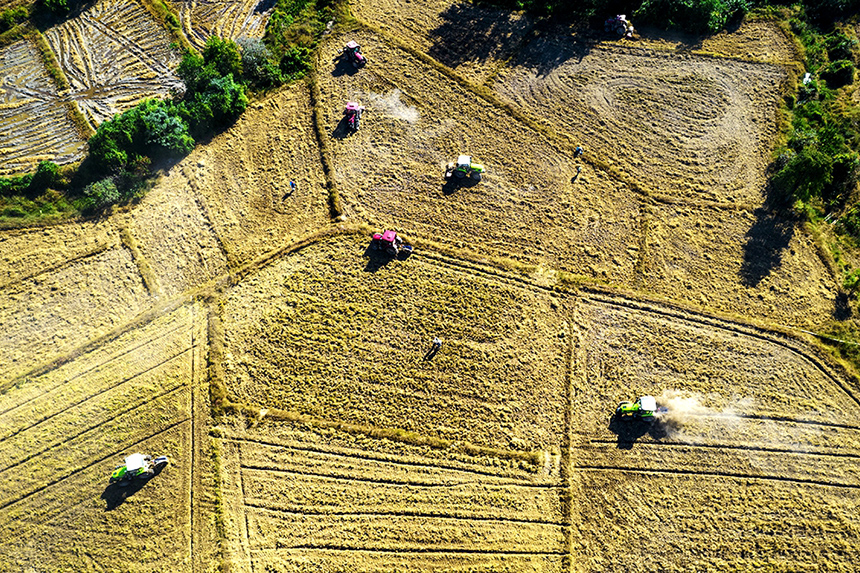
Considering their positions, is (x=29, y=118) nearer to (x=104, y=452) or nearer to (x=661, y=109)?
(x=104, y=452)

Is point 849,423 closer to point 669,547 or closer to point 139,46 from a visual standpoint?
point 669,547

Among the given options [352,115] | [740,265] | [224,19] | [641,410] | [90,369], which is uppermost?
[224,19]

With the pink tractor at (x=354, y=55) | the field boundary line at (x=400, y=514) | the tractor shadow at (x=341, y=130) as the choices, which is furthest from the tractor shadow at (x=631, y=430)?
the pink tractor at (x=354, y=55)

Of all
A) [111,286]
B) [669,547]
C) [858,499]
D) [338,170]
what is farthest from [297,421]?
[858,499]

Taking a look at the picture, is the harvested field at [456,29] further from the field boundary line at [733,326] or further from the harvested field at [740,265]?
the field boundary line at [733,326]

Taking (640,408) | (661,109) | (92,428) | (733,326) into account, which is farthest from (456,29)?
(92,428)

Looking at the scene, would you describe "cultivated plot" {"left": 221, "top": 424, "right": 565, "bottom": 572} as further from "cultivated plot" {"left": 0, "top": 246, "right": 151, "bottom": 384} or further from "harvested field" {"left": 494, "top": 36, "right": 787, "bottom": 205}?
"harvested field" {"left": 494, "top": 36, "right": 787, "bottom": 205}
